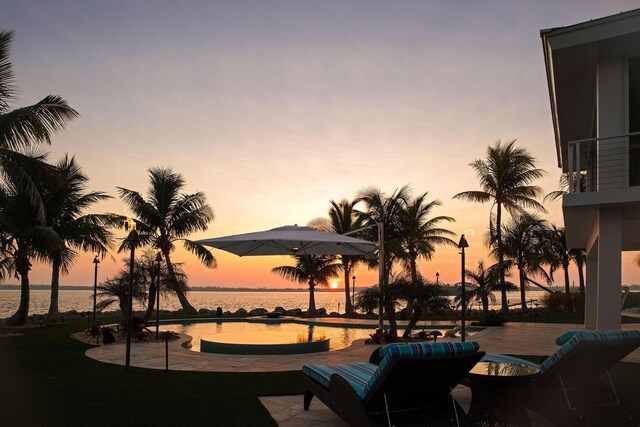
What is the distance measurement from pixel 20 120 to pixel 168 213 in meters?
12.5

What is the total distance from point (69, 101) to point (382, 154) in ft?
35.2

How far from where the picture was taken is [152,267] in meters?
15.7

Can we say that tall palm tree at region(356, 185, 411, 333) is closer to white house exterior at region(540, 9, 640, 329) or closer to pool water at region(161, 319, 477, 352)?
pool water at region(161, 319, 477, 352)

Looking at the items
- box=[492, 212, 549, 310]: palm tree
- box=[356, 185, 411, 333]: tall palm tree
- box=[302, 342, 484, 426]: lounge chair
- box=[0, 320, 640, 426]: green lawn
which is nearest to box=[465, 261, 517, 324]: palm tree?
box=[492, 212, 549, 310]: palm tree

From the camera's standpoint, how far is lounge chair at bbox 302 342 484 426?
395 cm

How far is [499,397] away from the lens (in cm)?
472

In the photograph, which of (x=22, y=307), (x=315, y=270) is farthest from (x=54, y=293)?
(x=315, y=270)

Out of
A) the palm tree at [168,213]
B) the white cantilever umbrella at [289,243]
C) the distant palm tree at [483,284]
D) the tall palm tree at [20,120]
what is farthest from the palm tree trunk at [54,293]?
the distant palm tree at [483,284]

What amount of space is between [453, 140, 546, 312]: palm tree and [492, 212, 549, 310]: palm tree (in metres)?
1.33

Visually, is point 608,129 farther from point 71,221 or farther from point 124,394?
point 71,221

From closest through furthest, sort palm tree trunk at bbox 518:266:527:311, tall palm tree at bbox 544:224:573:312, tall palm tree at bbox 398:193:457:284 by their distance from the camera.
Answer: tall palm tree at bbox 398:193:457:284 → palm tree trunk at bbox 518:266:527:311 → tall palm tree at bbox 544:224:573:312

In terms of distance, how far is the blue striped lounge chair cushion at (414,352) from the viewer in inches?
152

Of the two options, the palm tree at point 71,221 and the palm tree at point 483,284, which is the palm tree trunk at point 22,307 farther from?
the palm tree at point 483,284

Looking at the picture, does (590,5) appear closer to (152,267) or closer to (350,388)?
(350,388)
